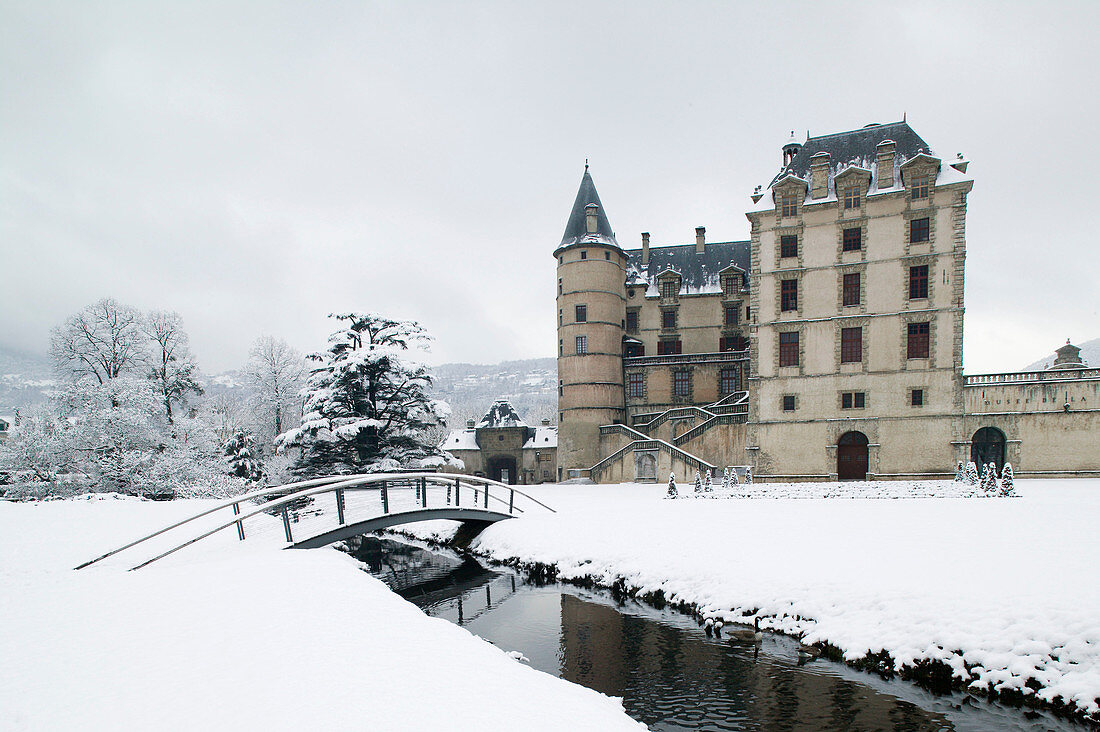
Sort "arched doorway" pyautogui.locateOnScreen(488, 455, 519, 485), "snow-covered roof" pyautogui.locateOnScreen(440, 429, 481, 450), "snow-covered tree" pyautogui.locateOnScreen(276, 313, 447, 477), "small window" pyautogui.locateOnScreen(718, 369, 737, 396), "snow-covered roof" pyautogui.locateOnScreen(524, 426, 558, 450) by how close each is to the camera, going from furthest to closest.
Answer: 1. "snow-covered roof" pyautogui.locateOnScreen(440, 429, 481, 450)
2. "arched doorway" pyautogui.locateOnScreen(488, 455, 519, 485)
3. "snow-covered roof" pyautogui.locateOnScreen(524, 426, 558, 450)
4. "small window" pyautogui.locateOnScreen(718, 369, 737, 396)
5. "snow-covered tree" pyautogui.locateOnScreen(276, 313, 447, 477)

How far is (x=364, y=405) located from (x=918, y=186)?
29.1m

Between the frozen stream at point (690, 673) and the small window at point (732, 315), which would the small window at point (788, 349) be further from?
the frozen stream at point (690, 673)

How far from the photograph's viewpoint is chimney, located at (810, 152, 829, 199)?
31.3m

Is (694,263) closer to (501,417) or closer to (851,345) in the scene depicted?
(851,345)

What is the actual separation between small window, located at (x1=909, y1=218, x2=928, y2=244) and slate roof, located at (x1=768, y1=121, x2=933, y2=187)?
137 inches

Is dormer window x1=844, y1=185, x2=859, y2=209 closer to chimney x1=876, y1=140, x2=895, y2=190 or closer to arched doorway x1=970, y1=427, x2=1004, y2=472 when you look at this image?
chimney x1=876, y1=140, x2=895, y2=190

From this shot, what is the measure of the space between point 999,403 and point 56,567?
36184mm

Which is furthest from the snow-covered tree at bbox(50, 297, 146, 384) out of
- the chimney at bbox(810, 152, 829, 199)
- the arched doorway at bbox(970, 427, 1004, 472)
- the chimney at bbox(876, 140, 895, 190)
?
the arched doorway at bbox(970, 427, 1004, 472)

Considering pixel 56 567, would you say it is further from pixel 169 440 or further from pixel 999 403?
pixel 999 403

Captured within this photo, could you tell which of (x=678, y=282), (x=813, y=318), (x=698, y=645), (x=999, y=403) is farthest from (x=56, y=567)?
(x=678, y=282)

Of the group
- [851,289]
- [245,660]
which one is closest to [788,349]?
[851,289]

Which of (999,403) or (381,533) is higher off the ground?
(999,403)

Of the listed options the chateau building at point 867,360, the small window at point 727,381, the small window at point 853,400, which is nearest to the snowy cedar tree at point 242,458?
the chateau building at point 867,360

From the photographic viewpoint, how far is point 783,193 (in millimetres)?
32000
